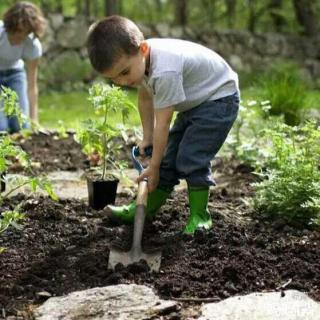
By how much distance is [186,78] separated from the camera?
3146 mm

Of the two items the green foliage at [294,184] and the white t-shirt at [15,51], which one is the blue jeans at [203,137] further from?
the white t-shirt at [15,51]

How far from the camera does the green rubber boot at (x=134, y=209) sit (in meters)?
3.32

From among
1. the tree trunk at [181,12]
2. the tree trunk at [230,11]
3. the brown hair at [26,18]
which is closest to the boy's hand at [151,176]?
the brown hair at [26,18]

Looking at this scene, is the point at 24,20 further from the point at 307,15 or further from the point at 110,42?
the point at 307,15

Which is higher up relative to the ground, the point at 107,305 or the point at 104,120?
the point at 104,120


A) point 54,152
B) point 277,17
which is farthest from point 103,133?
point 277,17

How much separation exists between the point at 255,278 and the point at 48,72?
7896mm

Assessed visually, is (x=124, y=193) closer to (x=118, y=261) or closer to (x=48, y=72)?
(x=118, y=261)

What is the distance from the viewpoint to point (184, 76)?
3.13m

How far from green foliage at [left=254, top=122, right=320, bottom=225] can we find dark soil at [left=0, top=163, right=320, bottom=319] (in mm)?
103

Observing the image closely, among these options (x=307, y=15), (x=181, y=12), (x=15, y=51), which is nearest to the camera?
(x=15, y=51)

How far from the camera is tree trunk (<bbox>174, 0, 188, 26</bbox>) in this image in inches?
461

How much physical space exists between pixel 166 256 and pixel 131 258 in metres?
0.14

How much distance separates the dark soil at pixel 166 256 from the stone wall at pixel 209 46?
689 centimetres
